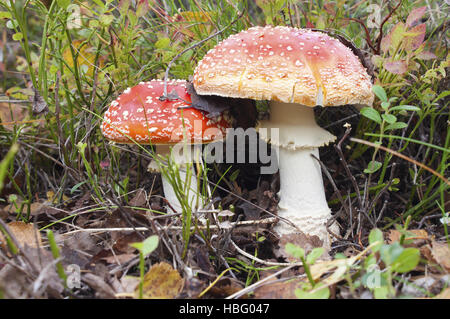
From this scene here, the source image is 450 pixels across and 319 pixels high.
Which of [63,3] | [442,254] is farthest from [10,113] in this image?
[442,254]

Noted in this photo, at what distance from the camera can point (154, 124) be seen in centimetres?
231

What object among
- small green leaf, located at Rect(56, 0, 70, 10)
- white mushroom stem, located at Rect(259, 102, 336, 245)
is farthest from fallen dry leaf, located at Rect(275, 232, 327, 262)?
small green leaf, located at Rect(56, 0, 70, 10)

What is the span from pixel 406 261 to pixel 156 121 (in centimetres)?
159

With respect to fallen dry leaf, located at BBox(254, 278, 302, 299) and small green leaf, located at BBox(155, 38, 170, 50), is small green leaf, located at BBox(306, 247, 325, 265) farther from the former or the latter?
small green leaf, located at BBox(155, 38, 170, 50)

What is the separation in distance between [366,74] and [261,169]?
118 centimetres

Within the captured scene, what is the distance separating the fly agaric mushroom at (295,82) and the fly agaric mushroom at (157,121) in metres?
0.21

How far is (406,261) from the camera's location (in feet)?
4.93

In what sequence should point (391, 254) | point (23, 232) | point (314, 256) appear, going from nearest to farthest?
1. point (391, 254)
2. point (314, 256)
3. point (23, 232)

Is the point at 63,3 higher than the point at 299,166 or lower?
higher

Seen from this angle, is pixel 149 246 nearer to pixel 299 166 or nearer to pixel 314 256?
pixel 314 256

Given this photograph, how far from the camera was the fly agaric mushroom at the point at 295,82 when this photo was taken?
2084mm

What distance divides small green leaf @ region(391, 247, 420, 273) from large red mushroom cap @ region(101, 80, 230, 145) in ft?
4.39
